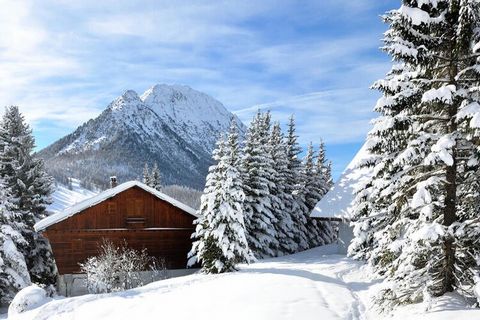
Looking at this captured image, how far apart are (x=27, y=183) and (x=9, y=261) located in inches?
327

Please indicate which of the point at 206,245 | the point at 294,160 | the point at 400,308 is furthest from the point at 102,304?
the point at 294,160

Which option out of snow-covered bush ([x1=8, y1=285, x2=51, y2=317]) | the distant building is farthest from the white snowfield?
the distant building

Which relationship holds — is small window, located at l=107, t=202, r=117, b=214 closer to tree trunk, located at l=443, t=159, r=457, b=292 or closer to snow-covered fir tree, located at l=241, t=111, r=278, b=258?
snow-covered fir tree, located at l=241, t=111, r=278, b=258

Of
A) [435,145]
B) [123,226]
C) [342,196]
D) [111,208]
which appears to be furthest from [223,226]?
[435,145]

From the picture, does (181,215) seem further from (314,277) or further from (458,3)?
(458,3)

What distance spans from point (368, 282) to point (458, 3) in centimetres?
1197

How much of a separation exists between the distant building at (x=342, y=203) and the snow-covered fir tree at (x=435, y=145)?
677 inches

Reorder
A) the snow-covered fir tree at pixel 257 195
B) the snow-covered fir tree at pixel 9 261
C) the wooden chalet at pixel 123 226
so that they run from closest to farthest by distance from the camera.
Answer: the snow-covered fir tree at pixel 9 261 < the wooden chalet at pixel 123 226 < the snow-covered fir tree at pixel 257 195

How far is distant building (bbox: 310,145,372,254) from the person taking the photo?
28812 millimetres

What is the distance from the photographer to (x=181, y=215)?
3136 centimetres

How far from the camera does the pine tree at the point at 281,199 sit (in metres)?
34.1

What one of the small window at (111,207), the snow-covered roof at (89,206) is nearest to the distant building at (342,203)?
the snow-covered roof at (89,206)

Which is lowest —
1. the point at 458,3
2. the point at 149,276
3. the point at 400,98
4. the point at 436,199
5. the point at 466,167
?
the point at 149,276

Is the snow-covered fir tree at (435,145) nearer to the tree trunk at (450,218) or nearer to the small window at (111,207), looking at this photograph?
the tree trunk at (450,218)
